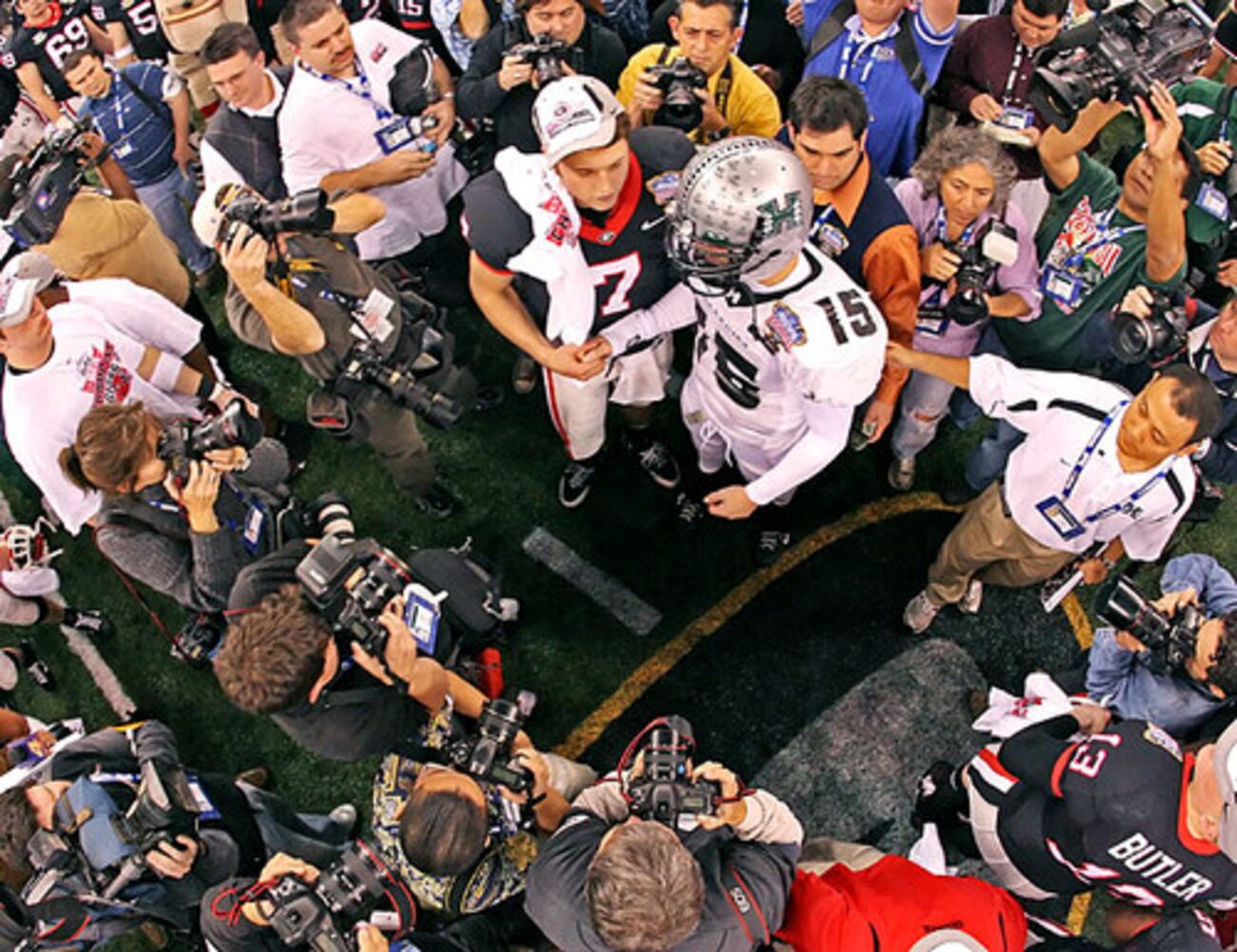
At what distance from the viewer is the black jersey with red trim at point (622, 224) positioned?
3.88 metres

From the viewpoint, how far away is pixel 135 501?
4.12 m

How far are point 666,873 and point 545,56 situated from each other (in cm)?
345

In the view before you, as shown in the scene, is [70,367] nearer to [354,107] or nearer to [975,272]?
[354,107]

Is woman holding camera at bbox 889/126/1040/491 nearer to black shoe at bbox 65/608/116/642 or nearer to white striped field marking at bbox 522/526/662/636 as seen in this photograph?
white striped field marking at bbox 522/526/662/636

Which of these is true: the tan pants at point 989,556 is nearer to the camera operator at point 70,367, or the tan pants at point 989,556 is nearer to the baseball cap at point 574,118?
the baseball cap at point 574,118

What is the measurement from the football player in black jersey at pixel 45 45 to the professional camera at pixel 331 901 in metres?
4.65

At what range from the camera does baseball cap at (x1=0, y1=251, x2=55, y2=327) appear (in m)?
3.97

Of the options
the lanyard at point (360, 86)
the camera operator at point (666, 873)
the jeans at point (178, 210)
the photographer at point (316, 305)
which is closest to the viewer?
the camera operator at point (666, 873)

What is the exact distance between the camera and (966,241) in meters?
4.31

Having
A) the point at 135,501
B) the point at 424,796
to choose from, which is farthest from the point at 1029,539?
the point at 135,501

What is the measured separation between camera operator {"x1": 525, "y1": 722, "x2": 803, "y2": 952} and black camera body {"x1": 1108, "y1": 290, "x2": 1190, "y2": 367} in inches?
92.6

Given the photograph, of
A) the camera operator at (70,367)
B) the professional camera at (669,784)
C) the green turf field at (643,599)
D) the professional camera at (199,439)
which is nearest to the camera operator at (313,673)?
the professional camera at (199,439)

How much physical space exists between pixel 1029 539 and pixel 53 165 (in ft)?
15.2

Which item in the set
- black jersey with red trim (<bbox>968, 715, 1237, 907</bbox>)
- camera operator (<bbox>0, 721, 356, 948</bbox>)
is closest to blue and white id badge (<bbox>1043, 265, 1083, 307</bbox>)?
black jersey with red trim (<bbox>968, 715, 1237, 907</bbox>)
